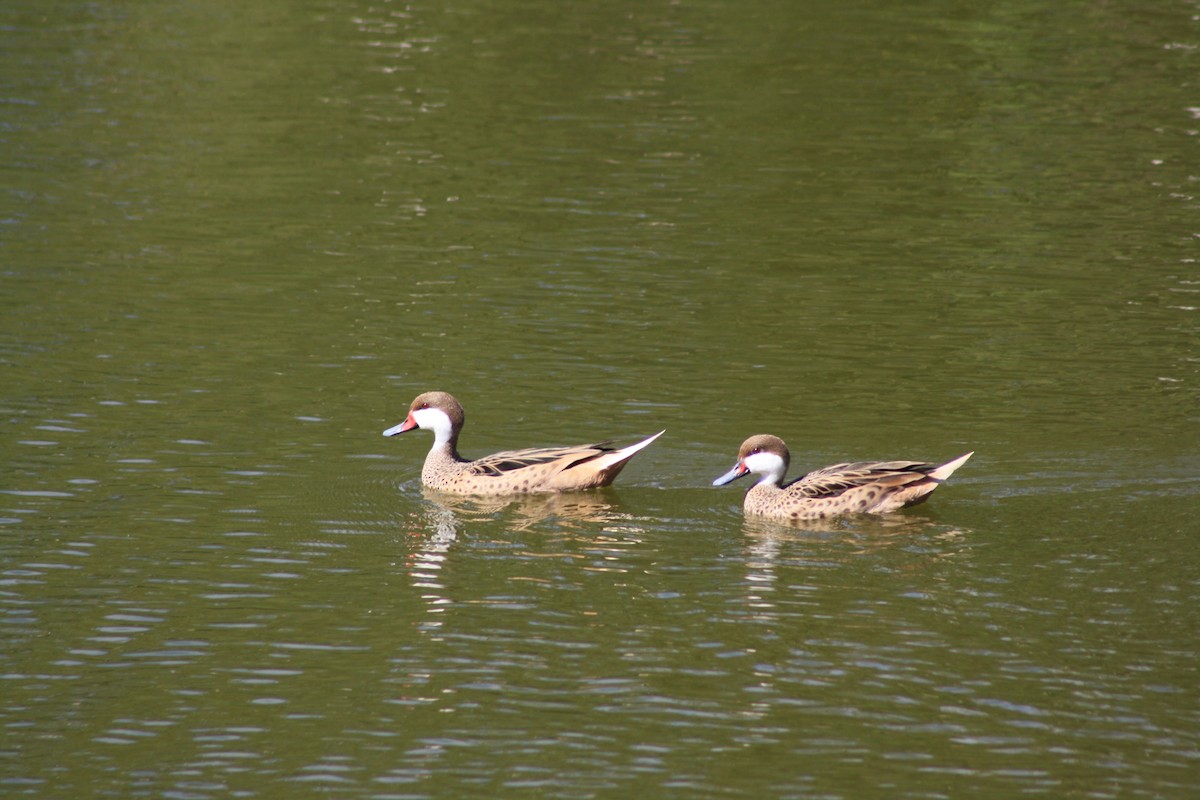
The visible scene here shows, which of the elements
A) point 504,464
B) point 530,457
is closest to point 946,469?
point 530,457

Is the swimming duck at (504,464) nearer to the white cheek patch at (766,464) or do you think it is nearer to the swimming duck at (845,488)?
the white cheek patch at (766,464)

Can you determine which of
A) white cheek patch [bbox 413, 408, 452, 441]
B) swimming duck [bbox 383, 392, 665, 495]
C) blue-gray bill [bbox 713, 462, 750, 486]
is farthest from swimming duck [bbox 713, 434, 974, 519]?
white cheek patch [bbox 413, 408, 452, 441]

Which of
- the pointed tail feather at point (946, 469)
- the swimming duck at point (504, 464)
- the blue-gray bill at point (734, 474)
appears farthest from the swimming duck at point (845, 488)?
the swimming duck at point (504, 464)

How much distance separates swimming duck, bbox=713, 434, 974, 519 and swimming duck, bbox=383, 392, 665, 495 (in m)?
0.90

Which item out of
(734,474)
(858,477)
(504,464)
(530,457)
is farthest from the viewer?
(504,464)

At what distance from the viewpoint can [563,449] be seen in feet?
46.5

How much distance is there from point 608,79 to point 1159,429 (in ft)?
57.5

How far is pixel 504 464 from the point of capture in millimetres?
14344

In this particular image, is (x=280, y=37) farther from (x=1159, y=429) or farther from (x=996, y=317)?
(x=1159, y=429)

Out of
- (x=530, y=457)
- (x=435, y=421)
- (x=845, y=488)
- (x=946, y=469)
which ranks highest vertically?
(x=435, y=421)

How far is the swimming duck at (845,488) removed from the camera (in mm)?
13445

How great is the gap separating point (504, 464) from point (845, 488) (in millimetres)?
2582

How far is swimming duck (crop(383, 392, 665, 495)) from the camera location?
1410 centimetres

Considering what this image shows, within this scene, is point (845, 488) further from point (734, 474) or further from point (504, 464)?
point (504, 464)
